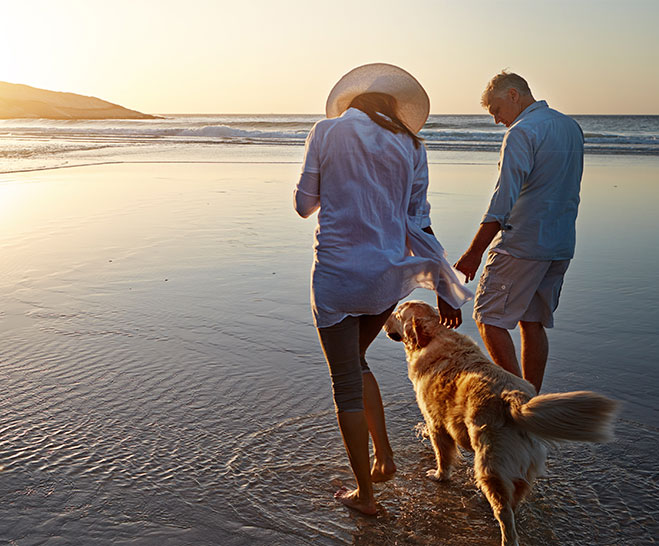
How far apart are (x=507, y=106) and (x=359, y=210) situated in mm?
1591

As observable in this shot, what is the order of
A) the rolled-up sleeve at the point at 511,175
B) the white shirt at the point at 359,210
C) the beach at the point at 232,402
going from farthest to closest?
the rolled-up sleeve at the point at 511,175 < the beach at the point at 232,402 < the white shirt at the point at 359,210

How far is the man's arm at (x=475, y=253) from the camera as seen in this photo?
3.33 metres

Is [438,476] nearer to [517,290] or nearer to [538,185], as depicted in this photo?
[517,290]

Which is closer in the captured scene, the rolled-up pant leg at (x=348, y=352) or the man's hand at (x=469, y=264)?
the rolled-up pant leg at (x=348, y=352)

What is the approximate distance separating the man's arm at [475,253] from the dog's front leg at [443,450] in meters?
0.77

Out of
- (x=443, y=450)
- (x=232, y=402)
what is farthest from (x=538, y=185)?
(x=232, y=402)

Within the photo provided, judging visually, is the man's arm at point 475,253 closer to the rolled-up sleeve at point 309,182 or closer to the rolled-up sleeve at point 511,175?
the rolled-up sleeve at point 511,175

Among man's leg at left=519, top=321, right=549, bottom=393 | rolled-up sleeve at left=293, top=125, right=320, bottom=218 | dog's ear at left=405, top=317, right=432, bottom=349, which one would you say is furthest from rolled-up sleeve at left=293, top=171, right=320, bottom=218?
man's leg at left=519, top=321, right=549, bottom=393

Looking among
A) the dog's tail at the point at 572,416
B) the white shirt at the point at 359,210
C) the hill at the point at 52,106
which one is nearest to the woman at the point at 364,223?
the white shirt at the point at 359,210

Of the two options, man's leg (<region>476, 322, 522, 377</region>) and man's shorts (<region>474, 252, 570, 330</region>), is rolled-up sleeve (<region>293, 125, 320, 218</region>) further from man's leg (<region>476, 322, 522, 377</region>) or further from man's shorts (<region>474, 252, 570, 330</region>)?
man's leg (<region>476, 322, 522, 377</region>)

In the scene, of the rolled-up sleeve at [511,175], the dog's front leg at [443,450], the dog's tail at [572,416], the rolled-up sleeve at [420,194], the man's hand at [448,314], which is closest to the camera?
the dog's tail at [572,416]

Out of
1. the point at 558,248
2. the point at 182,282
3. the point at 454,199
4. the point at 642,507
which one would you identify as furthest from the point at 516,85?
the point at 454,199

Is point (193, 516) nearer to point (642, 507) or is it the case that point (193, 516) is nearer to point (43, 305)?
point (642, 507)

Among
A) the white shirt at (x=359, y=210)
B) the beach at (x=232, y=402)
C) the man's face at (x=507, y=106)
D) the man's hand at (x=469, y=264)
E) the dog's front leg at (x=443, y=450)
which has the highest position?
the man's face at (x=507, y=106)
